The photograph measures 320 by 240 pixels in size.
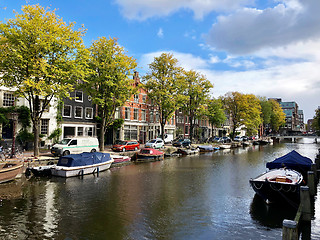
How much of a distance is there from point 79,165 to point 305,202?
20349mm

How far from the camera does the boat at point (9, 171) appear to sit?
19689 millimetres

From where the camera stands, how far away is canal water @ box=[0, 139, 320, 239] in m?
11.9

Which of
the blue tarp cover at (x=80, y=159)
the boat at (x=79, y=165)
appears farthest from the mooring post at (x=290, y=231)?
the blue tarp cover at (x=80, y=159)

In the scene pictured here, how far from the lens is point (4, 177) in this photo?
19.9 m

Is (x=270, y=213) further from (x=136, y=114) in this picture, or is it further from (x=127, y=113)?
(x=136, y=114)

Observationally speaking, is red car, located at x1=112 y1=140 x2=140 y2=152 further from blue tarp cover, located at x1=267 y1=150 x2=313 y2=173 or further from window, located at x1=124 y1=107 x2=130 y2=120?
blue tarp cover, located at x1=267 y1=150 x2=313 y2=173

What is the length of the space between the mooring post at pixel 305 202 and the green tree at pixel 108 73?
1063 inches

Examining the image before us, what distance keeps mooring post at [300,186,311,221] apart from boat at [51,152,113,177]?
1994 cm

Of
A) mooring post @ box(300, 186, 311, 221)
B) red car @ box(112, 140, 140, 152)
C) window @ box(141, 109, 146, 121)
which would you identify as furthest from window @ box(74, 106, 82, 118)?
mooring post @ box(300, 186, 311, 221)

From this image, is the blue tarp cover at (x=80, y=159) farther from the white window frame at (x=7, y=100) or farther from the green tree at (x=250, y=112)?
the green tree at (x=250, y=112)

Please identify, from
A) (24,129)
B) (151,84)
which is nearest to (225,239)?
(24,129)

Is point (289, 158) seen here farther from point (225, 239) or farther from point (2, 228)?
point (2, 228)

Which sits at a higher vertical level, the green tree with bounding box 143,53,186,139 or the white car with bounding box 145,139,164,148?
the green tree with bounding box 143,53,186,139

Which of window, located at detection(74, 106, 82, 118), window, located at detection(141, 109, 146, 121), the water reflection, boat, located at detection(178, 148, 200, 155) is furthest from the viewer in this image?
window, located at detection(141, 109, 146, 121)
